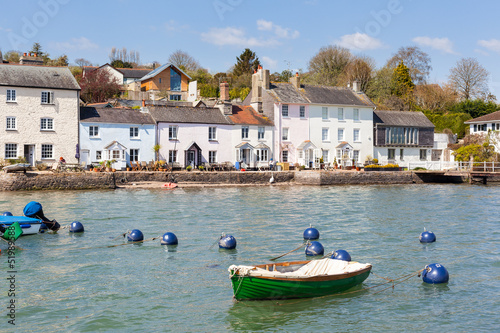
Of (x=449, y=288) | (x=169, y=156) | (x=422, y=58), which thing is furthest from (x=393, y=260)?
(x=422, y=58)

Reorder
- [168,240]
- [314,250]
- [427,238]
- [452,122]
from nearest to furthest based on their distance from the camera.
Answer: [314,250], [168,240], [427,238], [452,122]

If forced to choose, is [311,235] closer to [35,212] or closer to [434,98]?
[35,212]

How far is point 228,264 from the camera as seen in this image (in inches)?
766

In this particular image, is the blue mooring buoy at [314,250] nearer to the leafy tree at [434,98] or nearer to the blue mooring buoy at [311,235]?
the blue mooring buoy at [311,235]

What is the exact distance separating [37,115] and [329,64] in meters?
56.6

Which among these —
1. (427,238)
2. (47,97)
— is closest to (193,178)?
(47,97)

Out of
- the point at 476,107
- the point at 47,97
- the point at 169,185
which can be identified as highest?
the point at 476,107

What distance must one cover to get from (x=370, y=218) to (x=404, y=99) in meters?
60.2

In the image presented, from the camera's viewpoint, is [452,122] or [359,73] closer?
[452,122]

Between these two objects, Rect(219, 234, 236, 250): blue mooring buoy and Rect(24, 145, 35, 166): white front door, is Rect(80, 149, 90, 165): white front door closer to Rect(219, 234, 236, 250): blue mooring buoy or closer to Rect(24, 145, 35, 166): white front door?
Rect(24, 145, 35, 166): white front door

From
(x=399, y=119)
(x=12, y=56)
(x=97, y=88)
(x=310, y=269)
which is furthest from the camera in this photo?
(x=12, y=56)

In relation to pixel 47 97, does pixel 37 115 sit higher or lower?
lower

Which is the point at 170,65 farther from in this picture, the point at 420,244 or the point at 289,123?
the point at 420,244

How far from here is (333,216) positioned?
104ft
